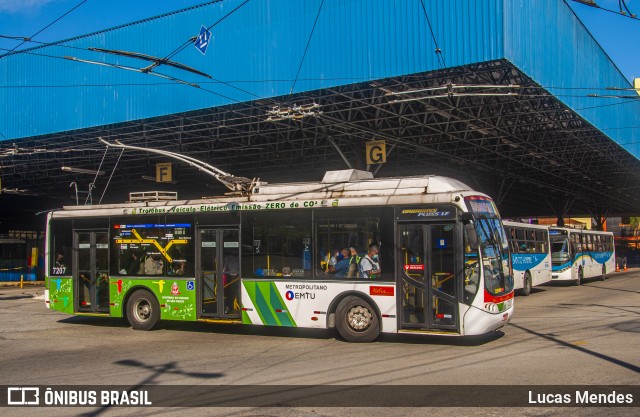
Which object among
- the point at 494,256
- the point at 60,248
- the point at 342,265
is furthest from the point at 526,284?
the point at 60,248

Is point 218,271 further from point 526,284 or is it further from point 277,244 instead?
point 526,284

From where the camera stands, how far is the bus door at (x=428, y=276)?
10.8 metres

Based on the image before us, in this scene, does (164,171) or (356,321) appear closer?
(356,321)

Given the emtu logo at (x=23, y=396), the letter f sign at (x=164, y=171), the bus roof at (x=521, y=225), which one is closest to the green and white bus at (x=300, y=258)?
the emtu logo at (x=23, y=396)

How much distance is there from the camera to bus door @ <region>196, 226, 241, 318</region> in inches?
510

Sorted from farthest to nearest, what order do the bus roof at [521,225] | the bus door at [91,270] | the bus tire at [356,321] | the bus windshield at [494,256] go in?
the bus roof at [521,225], the bus door at [91,270], the bus tire at [356,321], the bus windshield at [494,256]

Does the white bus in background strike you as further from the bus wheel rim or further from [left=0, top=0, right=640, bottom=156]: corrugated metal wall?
the bus wheel rim

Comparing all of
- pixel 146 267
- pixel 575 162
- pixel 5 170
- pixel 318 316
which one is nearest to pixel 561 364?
pixel 318 316

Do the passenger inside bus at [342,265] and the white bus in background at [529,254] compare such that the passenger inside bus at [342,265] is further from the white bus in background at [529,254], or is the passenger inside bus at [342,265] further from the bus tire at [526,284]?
the bus tire at [526,284]

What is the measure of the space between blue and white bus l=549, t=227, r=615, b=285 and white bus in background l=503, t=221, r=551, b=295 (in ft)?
4.05

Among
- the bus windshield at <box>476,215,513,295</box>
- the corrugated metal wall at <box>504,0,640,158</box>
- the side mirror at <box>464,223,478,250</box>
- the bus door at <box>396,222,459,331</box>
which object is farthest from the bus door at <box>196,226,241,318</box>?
the corrugated metal wall at <box>504,0,640,158</box>

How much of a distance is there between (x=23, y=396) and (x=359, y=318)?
20.0ft

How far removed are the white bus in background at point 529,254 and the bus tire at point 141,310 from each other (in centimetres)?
1310

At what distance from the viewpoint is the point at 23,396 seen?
765 cm
